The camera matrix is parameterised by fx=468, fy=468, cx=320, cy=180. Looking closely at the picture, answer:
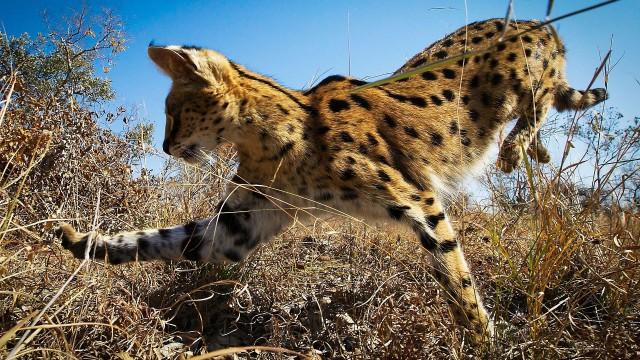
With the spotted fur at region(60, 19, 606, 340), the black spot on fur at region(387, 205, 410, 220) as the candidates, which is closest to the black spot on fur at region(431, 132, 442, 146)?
the spotted fur at region(60, 19, 606, 340)

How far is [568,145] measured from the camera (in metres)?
2.17

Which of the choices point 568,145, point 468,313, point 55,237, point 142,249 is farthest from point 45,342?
point 568,145

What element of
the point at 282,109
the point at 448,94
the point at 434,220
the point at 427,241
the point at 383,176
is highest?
the point at 448,94

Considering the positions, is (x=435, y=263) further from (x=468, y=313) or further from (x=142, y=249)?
(x=142, y=249)

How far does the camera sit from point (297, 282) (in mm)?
2865

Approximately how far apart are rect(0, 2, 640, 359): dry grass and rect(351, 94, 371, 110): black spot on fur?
0.97 m

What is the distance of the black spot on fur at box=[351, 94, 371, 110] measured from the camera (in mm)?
3194

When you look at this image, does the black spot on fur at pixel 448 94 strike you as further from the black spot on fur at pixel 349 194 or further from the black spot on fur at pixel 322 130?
the black spot on fur at pixel 349 194

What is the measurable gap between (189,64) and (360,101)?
115cm

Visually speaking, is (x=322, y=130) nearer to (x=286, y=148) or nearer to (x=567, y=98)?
(x=286, y=148)

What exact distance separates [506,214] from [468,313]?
1557 millimetres

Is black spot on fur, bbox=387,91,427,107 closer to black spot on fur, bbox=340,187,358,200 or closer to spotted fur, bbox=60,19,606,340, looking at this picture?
spotted fur, bbox=60,19,606,340

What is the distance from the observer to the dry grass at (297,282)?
188 centimetres

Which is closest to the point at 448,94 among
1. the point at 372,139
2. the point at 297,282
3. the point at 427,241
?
the point at 372,139
